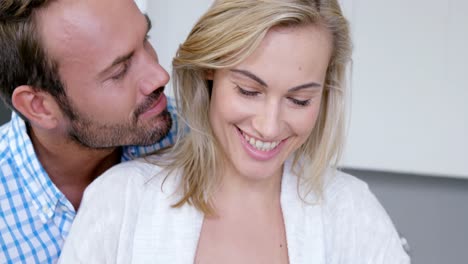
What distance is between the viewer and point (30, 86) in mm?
1567

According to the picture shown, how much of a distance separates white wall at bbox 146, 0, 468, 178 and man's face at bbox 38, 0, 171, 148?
1.02m

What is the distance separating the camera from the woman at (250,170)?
1288mm

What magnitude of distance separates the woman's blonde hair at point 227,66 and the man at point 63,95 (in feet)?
0.28

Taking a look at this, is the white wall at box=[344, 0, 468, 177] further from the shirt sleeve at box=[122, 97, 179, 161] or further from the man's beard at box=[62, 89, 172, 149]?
the man's beard at box=[62, 89, 172, 149]

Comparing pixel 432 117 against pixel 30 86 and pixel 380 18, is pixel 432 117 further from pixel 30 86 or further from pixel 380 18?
pixel 30 86

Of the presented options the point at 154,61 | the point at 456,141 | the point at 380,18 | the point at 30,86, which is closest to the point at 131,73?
the point at 154,61

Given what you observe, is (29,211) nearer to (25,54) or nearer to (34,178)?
(34,178)

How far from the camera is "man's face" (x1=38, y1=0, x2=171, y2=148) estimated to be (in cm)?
148

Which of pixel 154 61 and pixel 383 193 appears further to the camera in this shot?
pixel 383 193

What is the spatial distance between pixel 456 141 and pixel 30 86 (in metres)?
1.59

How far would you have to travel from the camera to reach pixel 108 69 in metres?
Answer: 1.51

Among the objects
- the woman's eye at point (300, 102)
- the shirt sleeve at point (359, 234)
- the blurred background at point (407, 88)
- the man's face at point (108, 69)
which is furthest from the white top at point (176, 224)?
the blurred background at point (407, 88)

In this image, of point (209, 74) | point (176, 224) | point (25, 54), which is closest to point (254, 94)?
point (209, 74)

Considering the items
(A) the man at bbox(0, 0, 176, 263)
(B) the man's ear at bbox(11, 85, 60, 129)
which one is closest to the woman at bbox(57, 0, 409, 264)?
(A) the man at bbox(0, 0, 176, 263)
